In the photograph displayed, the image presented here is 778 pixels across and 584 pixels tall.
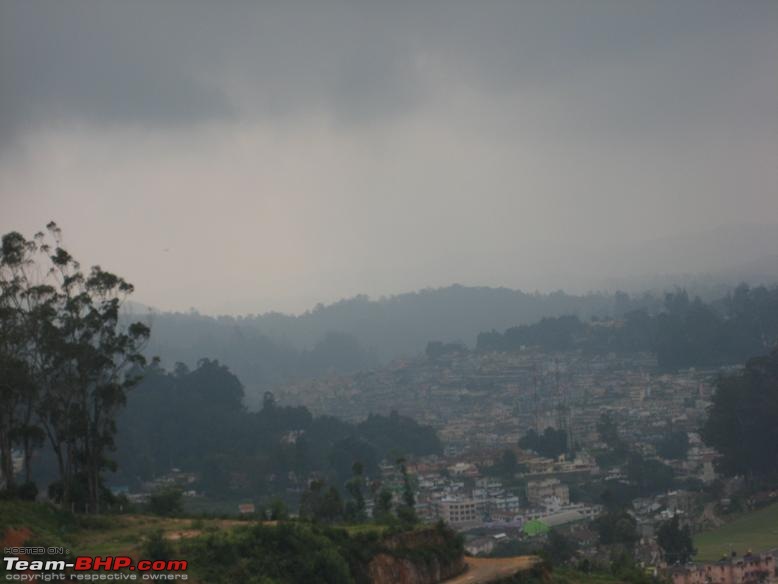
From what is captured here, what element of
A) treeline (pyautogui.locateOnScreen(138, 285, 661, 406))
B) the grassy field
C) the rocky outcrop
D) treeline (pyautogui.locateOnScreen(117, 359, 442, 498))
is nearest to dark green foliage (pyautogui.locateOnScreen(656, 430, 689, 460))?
the grassy field

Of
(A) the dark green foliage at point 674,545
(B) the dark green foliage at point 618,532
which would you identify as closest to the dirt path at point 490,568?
(A) the dark green foliage at point 674,545

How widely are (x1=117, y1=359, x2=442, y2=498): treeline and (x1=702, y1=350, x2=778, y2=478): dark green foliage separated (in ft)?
50.0

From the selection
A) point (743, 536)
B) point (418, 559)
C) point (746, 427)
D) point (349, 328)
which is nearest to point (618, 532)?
point (743, 536)

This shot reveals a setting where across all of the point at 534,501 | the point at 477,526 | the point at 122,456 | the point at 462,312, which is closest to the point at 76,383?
the point at 477,526

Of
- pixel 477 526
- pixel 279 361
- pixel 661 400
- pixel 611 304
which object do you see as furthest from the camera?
pixel 611 304

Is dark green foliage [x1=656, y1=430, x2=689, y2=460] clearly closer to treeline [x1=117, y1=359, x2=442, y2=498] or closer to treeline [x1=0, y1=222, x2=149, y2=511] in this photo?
treeline [x1=117, y1=359, x2=442, y2=498]

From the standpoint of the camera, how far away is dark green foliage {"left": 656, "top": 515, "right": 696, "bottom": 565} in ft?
92.5

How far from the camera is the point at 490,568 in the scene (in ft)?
60.5

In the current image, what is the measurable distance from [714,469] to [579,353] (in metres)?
39.4

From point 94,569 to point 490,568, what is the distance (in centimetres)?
846

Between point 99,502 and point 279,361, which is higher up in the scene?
point 279,361

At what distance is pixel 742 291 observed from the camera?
8269cm

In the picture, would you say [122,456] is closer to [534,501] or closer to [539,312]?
[534,501]

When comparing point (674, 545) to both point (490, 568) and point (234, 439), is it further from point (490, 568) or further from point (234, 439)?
point (234, 439)
